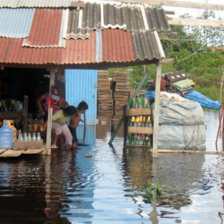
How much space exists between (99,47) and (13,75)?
5717 mm

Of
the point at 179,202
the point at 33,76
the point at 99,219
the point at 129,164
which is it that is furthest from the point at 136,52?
the point at 33,76

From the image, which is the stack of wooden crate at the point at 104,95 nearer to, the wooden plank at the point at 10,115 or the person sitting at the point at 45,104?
the person sitting at the point at 45,104

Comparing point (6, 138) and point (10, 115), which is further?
point (10, 115)

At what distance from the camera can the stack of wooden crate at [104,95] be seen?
27828mm

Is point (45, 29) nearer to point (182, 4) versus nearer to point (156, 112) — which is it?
point (156, 112)

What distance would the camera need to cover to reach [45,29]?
1206cm

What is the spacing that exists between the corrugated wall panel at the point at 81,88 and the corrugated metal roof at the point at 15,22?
8.80 metres

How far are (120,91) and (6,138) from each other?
1744cm

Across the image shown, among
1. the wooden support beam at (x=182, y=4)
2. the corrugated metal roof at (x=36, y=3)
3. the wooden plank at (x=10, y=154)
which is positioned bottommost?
the wooden plank at (x=10, y=154)

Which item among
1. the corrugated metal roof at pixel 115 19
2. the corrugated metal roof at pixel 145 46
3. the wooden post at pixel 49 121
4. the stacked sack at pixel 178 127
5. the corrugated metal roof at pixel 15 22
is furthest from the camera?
the stacked sack at pixel 178 127

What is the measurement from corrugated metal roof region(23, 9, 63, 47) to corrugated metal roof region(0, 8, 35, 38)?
156mm

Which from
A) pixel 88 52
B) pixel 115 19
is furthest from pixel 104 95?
pixel 88 52

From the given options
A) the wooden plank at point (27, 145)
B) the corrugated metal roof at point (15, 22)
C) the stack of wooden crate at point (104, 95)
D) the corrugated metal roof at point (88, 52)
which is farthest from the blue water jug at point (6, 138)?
the stack of wooden crate at point (104, 95)

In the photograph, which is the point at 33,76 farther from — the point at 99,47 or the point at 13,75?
the point at 99,47
